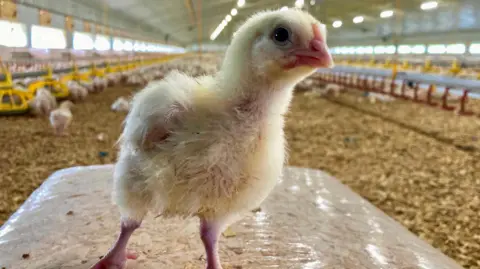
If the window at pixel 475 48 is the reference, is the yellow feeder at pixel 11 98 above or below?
below

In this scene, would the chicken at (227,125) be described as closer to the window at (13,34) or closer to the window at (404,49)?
the window at (13,34)

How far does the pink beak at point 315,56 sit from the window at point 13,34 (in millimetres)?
6325

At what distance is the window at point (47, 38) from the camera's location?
7.92m

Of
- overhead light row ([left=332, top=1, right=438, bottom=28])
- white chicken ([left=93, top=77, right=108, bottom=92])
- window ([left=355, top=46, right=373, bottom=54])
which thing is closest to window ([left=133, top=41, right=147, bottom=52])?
overhead light row ([left=332, top=1, right=438, bottom=28])

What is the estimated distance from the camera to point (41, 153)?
399 centimetres

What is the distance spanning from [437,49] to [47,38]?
1694 centimetres

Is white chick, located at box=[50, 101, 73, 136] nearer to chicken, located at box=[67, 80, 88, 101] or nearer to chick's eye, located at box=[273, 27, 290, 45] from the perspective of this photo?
chicken, located at box=[67, 80, 88, 101]

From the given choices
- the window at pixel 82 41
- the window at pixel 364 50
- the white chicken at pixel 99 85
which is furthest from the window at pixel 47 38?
the window at pixel 364 50

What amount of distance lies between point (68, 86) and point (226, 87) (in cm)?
769

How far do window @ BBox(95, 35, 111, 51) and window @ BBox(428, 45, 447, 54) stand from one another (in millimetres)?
14804

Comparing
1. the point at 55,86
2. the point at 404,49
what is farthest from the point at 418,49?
the point at 55,86

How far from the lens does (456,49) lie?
658 inches

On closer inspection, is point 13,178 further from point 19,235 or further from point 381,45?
point 381,45

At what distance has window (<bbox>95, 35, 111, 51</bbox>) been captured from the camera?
13534mm
